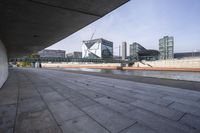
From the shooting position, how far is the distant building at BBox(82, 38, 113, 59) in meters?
111

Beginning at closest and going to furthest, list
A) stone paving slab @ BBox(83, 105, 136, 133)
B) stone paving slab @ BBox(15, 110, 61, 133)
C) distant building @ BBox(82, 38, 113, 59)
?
1. stone paving slab @ BBox(15, 110, 61, 133)
2. stone paving slab @ BBox(83, 105, 136, 133)
3. distant building @ BBox(82, 38, 113, 59)

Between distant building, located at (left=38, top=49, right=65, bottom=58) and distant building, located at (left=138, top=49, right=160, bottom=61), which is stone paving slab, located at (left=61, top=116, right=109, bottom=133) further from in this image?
distant building, located at (left=38, top=49, right=65, bottom=58)

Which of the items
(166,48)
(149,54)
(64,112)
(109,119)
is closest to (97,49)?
(149,54)

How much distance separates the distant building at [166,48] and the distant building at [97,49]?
50.2m

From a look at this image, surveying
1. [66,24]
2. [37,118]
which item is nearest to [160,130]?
[37,118]

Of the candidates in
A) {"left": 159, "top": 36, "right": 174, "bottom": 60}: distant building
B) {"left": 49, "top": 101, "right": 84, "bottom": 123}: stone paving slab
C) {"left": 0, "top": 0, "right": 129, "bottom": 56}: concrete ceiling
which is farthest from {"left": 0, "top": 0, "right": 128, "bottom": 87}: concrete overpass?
{"left": 159, "top": 36, "right": 174, "bottom": 60}: distant building

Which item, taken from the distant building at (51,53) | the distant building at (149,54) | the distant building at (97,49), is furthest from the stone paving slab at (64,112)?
the distant building at (51,53)

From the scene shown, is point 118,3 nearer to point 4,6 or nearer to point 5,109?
point 4,6

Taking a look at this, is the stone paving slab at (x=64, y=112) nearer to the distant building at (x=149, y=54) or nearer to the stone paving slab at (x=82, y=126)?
the stone paving slab at (x=82, y=126)

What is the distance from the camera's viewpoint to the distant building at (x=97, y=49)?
111 meters

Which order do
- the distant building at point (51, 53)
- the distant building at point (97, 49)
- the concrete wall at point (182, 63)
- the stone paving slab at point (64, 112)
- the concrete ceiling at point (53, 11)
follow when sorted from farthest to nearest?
the distant building at point (51, 53)
the distant building at point (97, 49)
the concrete wall at point (182, 63)
the concrete ceiling at point (53, 11)
the stone paving slab at point (64, 112)

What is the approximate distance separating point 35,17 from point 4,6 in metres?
1.05

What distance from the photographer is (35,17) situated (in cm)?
452

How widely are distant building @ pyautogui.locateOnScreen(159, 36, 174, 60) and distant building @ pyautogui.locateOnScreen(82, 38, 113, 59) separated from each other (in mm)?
50174
